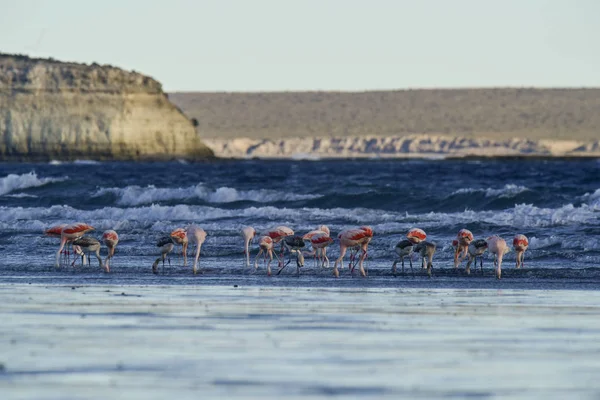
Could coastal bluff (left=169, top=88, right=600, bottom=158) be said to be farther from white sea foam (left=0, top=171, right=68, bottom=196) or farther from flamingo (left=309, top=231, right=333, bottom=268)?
flamingo (left=309, top=231, right=333, bottom=268)

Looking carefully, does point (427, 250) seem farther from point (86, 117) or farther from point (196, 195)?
point (86, 117)

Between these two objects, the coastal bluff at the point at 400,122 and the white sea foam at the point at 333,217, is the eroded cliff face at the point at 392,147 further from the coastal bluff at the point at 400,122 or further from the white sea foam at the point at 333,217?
the white sea foam at the point at 333,217

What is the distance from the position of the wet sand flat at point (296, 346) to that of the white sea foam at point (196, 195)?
28363mm

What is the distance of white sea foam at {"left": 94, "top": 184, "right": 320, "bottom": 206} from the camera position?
143 ft

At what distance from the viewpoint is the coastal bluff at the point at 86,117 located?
116938 mm

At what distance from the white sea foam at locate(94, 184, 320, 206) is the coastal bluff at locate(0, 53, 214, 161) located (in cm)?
7121

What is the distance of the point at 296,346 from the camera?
1036 cm

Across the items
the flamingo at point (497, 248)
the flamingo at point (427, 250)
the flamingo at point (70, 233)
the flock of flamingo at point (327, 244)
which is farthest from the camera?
the flamingo at point (70, 233)

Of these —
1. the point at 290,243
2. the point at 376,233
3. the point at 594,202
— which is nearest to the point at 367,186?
the point at 594,202

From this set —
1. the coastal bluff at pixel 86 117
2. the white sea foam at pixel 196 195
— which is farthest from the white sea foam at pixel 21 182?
the coastal bluff at pixel 86 117

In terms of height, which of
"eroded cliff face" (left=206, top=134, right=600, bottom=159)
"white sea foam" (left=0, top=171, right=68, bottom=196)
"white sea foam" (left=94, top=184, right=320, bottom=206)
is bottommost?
"white sea foam" (left=94, top=184, right=320, bottom=206)

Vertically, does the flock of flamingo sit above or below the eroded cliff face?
below

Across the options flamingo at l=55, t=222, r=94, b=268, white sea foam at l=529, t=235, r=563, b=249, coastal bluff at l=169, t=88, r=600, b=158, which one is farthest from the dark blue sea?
coastal bluff at l=169, t=88, r=600, b=158

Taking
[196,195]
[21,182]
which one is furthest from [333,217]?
[21,182]
